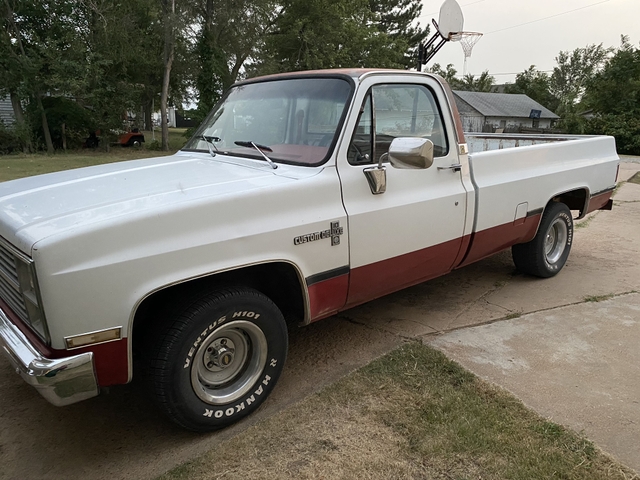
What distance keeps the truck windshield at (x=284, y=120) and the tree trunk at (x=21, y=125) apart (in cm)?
1995

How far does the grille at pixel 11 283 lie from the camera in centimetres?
233

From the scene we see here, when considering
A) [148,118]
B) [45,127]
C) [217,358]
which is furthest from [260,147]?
[148,118]

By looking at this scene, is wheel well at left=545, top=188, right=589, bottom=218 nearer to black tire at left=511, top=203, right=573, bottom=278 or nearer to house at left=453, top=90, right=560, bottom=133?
black tire at left=511, top=203, right=573, bottom=278

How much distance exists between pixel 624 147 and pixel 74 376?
35.2 m

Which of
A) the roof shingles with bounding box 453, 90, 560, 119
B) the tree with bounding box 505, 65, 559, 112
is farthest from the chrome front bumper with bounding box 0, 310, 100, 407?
the tree with bounding box 505, 65, 559, 112

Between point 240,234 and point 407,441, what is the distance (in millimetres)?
1388

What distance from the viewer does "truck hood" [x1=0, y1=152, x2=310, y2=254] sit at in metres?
2.25

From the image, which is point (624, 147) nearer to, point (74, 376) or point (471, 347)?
point (471, 347)


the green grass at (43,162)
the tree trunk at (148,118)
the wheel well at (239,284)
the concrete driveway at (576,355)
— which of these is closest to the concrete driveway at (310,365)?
the concrete driveway at (576,355)

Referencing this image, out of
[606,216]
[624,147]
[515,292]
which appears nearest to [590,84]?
[624,147]

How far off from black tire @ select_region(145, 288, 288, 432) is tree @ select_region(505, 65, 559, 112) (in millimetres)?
65271

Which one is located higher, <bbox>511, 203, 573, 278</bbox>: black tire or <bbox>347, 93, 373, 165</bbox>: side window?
<bbox>347, 93, 373, 165</bbox>: side window

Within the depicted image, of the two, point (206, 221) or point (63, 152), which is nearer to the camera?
point (206, 221)

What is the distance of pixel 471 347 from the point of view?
11.8 ft
